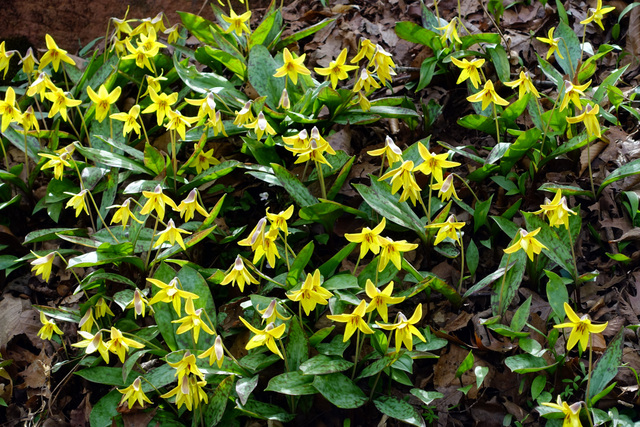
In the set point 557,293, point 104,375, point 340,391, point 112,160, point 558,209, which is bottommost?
point 104,375

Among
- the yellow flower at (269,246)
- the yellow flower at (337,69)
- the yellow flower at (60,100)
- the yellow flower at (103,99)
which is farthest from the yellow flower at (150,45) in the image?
the yellow flower at (269,246)

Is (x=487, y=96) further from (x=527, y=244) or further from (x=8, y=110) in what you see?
(x=8, y=110)

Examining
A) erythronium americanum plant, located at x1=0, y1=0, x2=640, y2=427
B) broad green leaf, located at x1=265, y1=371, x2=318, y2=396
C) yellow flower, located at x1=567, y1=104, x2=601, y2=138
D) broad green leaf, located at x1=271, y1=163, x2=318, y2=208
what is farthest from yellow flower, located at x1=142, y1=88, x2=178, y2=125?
yellow flower, located at x1=567, y1=104, x2=601, y2=138

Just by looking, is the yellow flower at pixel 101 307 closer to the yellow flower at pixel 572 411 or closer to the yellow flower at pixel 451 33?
the yellow flower at pixel 572 411

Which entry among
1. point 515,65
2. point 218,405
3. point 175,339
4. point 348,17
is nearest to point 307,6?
point 348,17

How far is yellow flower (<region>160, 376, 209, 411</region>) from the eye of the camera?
1.84 metres

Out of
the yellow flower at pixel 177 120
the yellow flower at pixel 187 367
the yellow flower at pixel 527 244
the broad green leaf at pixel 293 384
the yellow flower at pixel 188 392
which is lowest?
the broad green leaf at pixel 293 384

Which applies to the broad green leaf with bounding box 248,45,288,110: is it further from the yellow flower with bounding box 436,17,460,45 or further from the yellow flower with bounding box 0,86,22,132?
the yellow flower with bounding box 0,86,22,132

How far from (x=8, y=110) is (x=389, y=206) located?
1.60 metres

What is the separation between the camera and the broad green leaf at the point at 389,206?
2.37 m

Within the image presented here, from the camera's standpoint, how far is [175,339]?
2246 millimetres

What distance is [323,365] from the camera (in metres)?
2.04

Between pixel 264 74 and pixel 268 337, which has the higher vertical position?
pixel 264 74

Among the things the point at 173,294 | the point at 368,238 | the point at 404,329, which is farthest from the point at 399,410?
the point at 173,294
